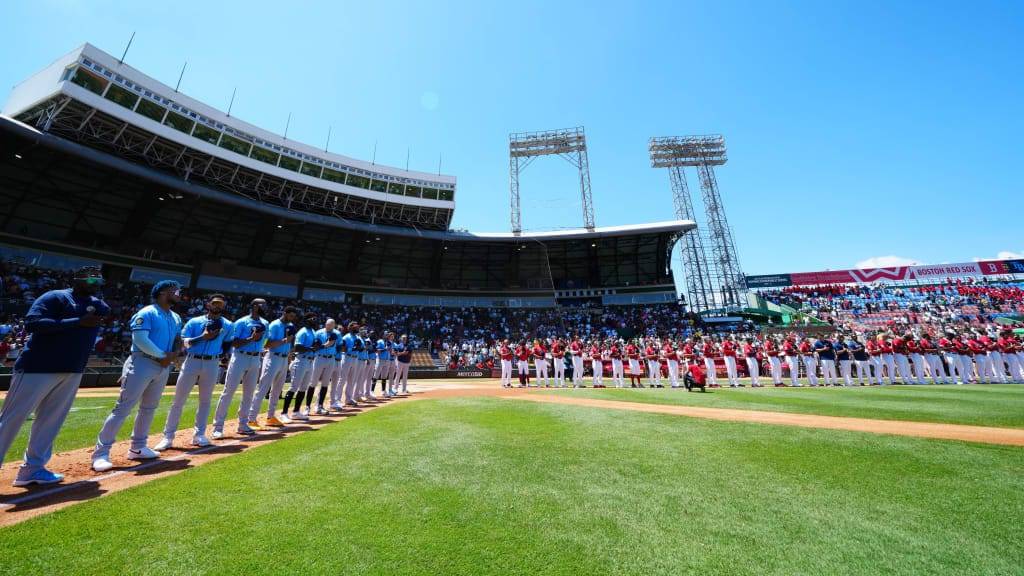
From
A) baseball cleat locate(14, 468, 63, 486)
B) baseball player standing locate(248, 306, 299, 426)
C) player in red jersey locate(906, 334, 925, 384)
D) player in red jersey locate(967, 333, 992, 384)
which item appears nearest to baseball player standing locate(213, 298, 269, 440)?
baseball player standing locate(248, 306, 299, 426)

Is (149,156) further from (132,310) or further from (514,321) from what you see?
(514,321)

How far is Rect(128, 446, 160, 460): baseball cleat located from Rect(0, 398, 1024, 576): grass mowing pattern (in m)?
1.14

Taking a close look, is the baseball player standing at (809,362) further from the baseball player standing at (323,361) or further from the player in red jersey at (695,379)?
the baseball player standing at (323,361)

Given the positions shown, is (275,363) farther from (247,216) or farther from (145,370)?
(247,216)

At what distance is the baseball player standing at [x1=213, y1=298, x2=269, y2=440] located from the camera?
6.44 m

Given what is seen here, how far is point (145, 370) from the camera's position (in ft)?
16.0

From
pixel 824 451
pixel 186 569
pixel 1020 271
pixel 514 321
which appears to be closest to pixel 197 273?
pixel 514 321

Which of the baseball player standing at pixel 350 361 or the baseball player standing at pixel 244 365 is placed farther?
the baseball player standing at pixel 350 361

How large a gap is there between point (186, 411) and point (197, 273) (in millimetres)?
26541

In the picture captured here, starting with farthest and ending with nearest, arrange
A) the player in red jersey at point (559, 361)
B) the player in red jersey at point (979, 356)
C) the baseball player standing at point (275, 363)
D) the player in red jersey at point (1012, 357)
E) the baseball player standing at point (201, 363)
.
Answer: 1. the player in red jersey at point (559, 361)
2. the player in red jersey at point (979, 356)
3. the player in red jersey at point (1012, 357)
4. the baseball player standing at point (275, 363)
5. the baseball player standing at point (201, 363)

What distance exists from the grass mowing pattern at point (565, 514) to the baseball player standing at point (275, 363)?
280cm

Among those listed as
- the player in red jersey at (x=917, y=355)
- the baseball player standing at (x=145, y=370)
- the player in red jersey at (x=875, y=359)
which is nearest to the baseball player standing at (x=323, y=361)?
the baseball player standing at (x=145, y=370)

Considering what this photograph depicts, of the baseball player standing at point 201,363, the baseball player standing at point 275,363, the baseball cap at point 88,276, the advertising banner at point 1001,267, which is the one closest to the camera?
the baseball cap at point 88,276

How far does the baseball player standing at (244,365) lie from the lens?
644cm
